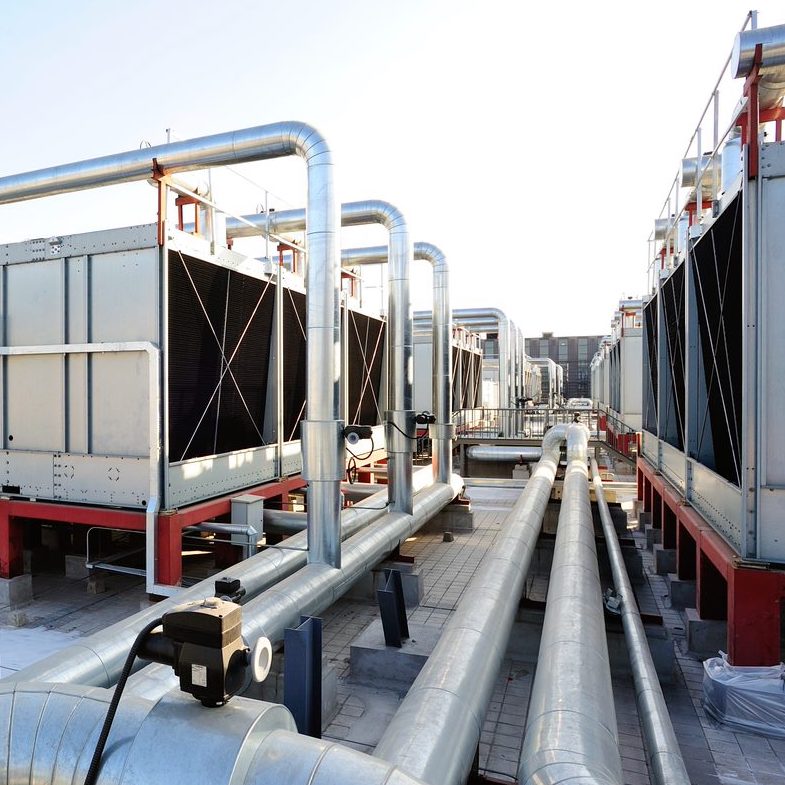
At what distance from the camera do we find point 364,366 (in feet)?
49.5

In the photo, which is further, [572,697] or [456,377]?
[456,377]

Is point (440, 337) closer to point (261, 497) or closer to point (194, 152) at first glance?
point (261, 497)

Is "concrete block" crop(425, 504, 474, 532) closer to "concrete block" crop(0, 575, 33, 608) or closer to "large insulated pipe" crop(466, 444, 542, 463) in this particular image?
"large insulated pipe" crop(466, 444, 542, 463)

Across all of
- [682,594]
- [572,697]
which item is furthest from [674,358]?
[572,697]

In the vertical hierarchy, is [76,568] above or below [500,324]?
below

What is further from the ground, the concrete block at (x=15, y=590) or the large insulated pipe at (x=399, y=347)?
the large insulated pipe at (x=399, y=347)

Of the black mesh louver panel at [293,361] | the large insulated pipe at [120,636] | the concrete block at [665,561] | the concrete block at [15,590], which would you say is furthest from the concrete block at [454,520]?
the concrete block at [15,590]

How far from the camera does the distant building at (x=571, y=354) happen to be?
251 ft

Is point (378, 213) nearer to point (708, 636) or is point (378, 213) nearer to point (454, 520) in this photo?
point (454, 520)

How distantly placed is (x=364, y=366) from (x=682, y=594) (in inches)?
357

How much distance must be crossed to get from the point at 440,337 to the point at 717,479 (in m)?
6.26

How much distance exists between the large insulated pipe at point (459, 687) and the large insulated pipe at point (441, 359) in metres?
5.66

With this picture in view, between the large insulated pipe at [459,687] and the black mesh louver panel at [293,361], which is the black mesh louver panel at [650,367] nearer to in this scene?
the black mesh louver panel at [293,361]

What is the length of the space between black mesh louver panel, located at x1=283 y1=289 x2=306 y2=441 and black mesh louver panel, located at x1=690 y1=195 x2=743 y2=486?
6.98 meters
